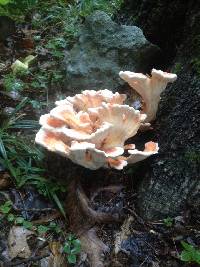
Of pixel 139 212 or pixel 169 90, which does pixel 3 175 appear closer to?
pixel 139 212

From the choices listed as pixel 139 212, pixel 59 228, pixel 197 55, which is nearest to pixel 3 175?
pixel 59 228

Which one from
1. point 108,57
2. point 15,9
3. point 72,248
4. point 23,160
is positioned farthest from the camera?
point 15,9

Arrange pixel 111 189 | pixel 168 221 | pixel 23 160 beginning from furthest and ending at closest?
1. pixel 23 160
2. pixel 111 189
3. pixel 168 221

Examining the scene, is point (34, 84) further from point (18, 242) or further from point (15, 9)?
point (18, 242)

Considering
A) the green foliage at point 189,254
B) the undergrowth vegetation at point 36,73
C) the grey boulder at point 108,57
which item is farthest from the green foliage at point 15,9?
the green foliage at point 189,254

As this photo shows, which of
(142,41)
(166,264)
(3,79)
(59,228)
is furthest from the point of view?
(3,79)

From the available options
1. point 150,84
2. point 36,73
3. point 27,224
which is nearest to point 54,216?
point 27,224

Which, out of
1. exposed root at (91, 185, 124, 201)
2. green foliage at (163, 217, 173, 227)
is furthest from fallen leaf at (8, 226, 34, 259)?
green foliage at (163, 217, 173, 227)
